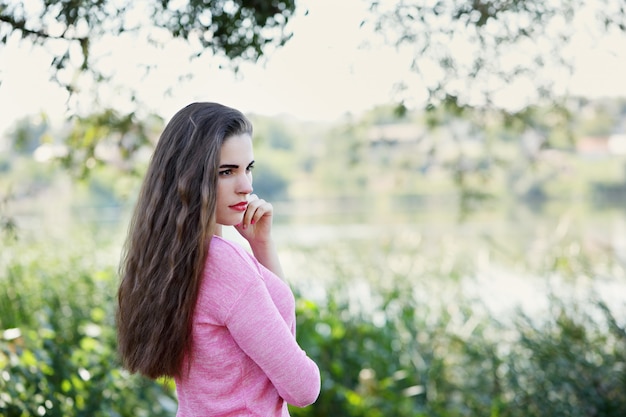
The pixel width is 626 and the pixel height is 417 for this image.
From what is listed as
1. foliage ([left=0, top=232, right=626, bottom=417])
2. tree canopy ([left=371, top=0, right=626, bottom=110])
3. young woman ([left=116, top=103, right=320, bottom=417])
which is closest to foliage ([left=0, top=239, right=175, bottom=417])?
foliage ([left=0, top=232, right=626, bottom=417])

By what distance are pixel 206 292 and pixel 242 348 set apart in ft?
0.39

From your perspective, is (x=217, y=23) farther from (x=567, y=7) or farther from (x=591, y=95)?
(x=591, y=95)

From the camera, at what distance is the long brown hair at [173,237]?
4.84 ft

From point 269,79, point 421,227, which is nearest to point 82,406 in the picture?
point 269,79

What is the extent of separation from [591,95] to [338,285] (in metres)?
1.72

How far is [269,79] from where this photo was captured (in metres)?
2.54

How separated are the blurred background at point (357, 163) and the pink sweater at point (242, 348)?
0.87 m

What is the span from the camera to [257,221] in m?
1.72

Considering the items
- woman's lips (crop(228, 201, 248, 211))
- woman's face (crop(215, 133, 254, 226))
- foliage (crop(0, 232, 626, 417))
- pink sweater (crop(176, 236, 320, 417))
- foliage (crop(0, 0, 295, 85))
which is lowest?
foliage (crop(0, 232, 626, 417))

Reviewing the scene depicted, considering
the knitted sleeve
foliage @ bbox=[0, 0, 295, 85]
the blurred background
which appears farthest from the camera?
the blurred background

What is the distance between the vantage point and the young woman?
4.77 ft

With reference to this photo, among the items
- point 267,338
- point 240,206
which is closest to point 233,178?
point 240,206

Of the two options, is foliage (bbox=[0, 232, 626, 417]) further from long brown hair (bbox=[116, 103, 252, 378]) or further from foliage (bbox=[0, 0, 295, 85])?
long brown hair (bbox=[116, 103, 252, 378])

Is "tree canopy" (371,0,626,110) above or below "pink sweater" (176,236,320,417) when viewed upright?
above
